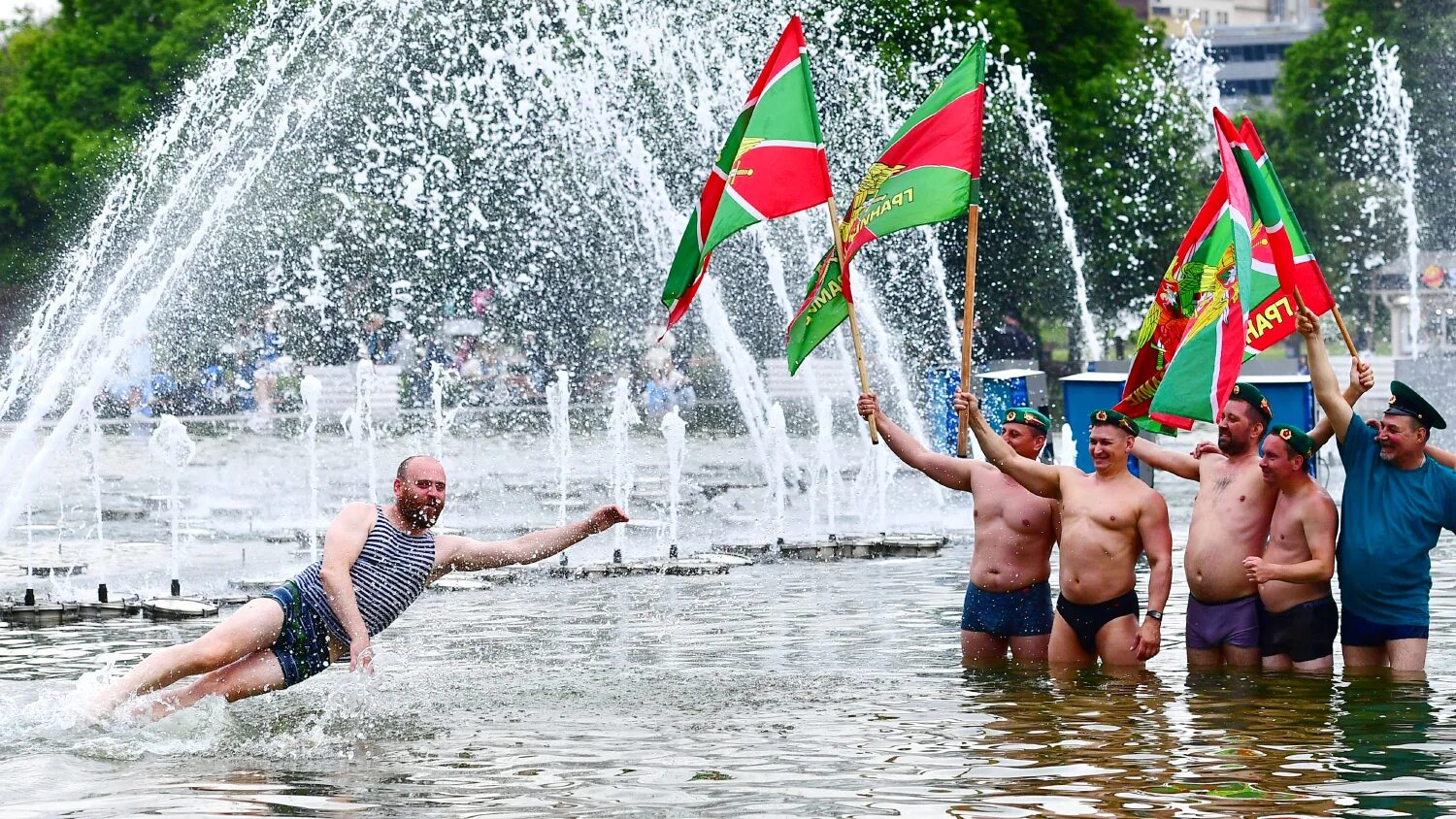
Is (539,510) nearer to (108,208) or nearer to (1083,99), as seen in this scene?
(108,208)


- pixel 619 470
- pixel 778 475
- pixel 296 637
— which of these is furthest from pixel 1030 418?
pixel 619 470

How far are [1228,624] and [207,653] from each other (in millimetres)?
Result: 4513

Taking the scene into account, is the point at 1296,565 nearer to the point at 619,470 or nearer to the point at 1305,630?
the point at 1305,630

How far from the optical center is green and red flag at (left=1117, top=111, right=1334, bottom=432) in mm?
9969

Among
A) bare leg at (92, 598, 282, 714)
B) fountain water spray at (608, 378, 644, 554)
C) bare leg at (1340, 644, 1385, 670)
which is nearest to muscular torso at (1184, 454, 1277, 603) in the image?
bare leg at (1340, 644, 1385, 670)

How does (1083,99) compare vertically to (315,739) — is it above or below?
above

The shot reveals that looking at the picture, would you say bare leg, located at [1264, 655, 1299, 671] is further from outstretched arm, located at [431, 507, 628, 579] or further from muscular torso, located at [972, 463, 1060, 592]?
outstretched arm, located at [431, 507, 628, 579]

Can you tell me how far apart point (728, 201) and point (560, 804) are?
4031 millimetres

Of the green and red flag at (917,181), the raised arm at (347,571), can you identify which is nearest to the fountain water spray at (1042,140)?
the green and red flag at (917,181)

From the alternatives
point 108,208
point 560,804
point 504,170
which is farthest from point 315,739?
point 108,208

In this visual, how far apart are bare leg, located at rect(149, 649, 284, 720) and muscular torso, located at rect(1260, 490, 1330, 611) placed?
4330 millimetres

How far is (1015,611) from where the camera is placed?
34.1 feet

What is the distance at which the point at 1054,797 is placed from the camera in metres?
7.77

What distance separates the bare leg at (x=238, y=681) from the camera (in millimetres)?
9148
